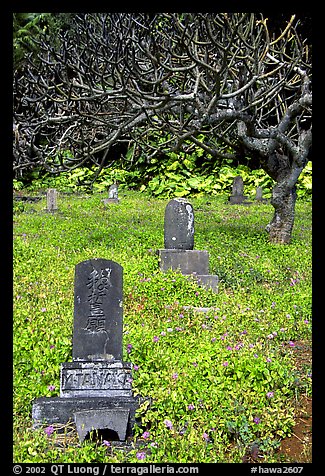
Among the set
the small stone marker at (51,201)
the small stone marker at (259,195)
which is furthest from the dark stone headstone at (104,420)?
the small stone marker at (259,195)

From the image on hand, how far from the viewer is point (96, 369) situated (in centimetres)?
517

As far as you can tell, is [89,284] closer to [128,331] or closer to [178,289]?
[128,331]

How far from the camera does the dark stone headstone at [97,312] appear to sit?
17.4ft

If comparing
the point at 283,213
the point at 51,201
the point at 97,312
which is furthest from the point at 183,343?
the point at 51,201

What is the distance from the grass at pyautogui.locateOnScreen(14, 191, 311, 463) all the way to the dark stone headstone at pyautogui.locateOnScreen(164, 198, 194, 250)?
557mm

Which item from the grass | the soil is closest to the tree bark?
the grass

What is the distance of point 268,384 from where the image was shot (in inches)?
216

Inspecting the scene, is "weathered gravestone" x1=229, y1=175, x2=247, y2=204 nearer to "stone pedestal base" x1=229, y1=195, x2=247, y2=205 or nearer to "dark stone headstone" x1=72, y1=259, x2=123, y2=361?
"stone pedestal base" x1=229, y1=195, x2=247, y2=205

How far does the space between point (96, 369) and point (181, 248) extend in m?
4.99

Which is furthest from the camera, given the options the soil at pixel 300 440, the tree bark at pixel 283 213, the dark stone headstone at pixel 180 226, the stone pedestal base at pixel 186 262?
the tree bark at pixel 283 213

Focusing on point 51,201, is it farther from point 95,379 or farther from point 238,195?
point 95,379

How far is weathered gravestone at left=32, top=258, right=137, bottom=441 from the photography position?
15.9 feet

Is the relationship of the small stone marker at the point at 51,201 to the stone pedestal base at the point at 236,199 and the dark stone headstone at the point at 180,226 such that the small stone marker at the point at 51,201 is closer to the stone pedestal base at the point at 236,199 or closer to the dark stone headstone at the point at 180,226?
the stone pedestal base at the point at 236,199

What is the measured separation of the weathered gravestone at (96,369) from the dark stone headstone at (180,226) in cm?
464
